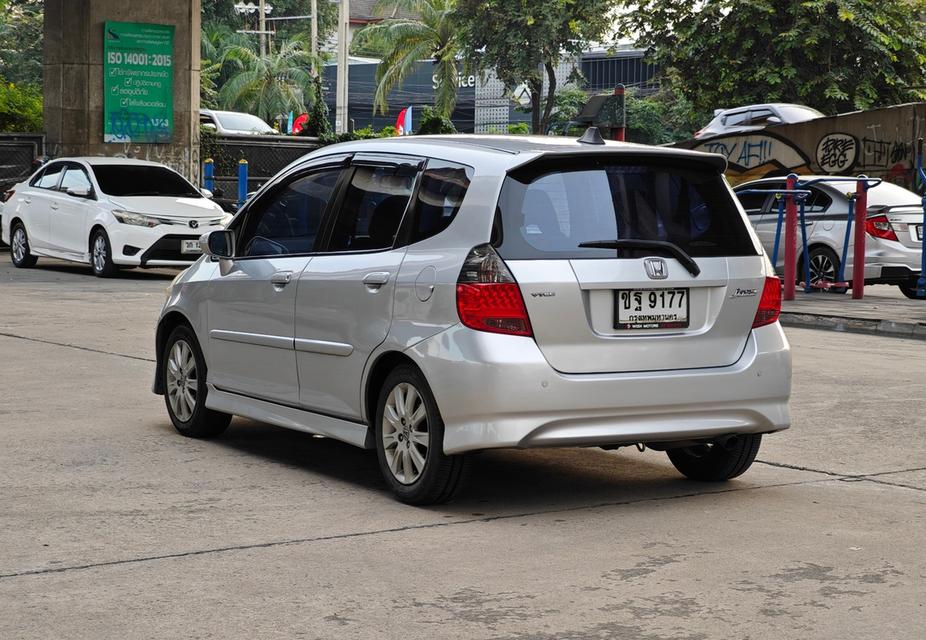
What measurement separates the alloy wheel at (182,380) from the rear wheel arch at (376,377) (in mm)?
1734

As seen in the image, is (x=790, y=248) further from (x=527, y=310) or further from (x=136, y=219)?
(x=527, y=310)

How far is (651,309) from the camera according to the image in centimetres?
635

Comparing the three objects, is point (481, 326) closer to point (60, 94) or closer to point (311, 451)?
point (311, 451)

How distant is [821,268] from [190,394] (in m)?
13.1

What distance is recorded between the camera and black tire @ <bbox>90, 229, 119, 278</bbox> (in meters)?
20.4

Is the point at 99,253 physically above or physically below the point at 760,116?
below

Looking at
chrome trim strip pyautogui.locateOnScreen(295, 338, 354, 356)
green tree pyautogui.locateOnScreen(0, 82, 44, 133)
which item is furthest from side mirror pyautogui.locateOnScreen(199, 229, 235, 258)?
green tree pyautogui.locateOnScreen(0, 82, 44, 133)

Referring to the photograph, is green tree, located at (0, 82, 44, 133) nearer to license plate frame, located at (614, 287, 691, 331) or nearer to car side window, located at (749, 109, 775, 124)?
car side window, located at (749, 109, 775, 124)

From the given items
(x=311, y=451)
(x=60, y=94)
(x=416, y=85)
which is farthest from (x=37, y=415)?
(x=416, y=85)

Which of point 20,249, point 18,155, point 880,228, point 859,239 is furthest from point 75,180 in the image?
point 880,228

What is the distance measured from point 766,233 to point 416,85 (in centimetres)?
7950

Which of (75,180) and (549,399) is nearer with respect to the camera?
(549,399)

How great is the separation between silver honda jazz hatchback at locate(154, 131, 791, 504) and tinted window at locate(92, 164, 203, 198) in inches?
556

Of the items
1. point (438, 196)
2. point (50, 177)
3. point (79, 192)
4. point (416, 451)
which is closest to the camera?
point (416, 451)
